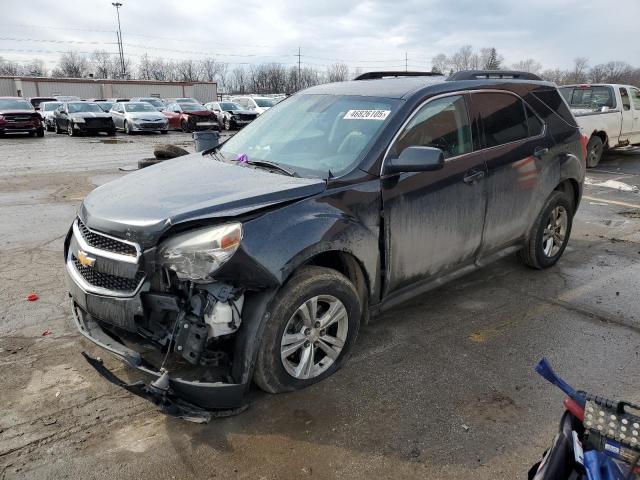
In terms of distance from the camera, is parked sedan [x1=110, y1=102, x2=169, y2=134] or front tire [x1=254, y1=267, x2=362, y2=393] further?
parked sedan [x1=110, y1=102, x2=169, y2=134]

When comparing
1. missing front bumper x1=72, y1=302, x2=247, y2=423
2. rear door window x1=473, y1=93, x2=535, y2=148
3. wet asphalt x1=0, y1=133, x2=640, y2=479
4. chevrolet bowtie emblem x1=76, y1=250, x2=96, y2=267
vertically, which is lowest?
wet asphalt x1=0, y1=133, x2=640, y2=479

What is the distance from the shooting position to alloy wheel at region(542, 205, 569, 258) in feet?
16.6

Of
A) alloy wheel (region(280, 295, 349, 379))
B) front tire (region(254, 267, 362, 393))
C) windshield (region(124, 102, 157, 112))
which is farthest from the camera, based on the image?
windshield (region(124, 102, 157, 112))


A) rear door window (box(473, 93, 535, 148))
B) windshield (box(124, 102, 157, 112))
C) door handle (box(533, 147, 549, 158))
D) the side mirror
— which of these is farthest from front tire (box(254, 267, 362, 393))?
windshield (box(124, 102, 157, 112))

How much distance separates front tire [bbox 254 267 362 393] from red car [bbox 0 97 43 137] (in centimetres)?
2360

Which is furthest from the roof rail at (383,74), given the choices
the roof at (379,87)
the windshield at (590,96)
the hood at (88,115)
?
the hood at (88,115)

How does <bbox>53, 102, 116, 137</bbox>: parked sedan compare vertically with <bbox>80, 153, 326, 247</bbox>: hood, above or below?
above

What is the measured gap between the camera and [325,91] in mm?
4312

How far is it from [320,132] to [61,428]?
2.59 meters

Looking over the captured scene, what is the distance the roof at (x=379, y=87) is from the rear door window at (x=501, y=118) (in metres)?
0.44

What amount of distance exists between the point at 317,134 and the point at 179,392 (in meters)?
2.12

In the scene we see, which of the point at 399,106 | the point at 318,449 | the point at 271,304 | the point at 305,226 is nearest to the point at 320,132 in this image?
the point at 399,106

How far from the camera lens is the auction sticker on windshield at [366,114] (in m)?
3.56

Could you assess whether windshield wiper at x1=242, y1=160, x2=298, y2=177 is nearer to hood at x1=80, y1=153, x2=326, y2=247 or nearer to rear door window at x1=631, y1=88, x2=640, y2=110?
hood at x1=80, y1=153, x2=326, y2=247
